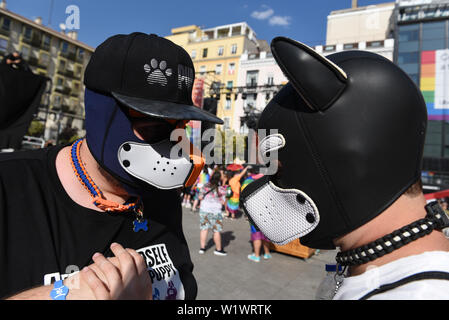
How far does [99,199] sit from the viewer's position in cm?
132

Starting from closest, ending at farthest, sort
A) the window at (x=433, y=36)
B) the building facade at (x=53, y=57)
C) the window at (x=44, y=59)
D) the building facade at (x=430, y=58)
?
the building facade at (x=430, y=58)
the window at (x=433, y=36)
the building facade at (x=53, y=57)
the window at (x=44, y=59)

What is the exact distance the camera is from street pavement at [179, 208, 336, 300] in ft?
13.2

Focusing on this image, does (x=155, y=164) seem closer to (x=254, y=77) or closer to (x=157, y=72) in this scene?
(x=157, y=72)

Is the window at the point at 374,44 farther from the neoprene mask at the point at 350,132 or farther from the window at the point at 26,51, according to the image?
the window at the point at 26,51

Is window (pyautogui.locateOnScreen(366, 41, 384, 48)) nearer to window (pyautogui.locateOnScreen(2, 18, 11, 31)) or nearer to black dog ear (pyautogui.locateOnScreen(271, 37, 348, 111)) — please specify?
black dog ear (pyautogui.locateOnScreen(271, 37, 348, 111))

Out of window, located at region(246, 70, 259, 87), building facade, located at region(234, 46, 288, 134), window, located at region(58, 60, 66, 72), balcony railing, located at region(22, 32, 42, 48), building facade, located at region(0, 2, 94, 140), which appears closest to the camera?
building facade, located at region(234, 46, 288, 134)

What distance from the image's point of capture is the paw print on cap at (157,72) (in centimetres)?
126

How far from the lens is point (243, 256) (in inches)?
222

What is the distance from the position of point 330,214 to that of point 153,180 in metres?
0.83

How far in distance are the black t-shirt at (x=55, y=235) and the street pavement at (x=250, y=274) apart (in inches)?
105

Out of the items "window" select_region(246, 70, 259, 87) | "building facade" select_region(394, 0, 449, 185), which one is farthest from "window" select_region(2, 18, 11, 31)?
"building facade" select_region(394, 0, 449, 185)

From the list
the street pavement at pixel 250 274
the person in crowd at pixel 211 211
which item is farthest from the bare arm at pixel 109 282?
the person in crowd at pixel 211 211

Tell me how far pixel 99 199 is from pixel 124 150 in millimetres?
284

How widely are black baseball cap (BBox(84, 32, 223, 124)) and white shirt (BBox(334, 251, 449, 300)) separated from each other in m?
0.92
